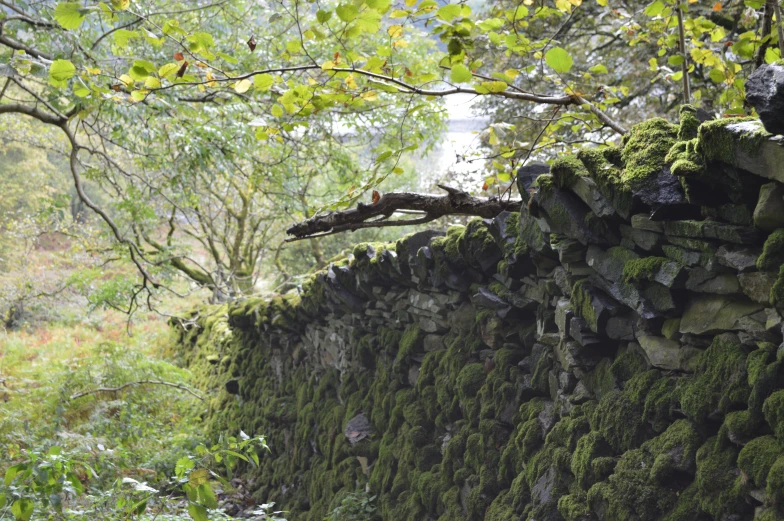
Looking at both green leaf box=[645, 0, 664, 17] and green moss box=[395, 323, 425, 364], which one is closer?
green leaf box=[645, 0, 664, 17]

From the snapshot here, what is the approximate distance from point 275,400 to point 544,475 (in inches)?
186

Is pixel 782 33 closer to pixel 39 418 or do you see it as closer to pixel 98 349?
pixel 39 418

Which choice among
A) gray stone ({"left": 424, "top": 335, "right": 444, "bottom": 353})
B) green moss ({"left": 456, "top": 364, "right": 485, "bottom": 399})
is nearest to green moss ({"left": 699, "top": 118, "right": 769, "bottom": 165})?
green moss ({"left": 456, "top": 364, "right": 485, "bottom": 399})

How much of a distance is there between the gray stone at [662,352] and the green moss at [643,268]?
24 cm

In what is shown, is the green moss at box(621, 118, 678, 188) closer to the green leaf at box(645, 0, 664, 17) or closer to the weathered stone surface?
the weathered stone surface

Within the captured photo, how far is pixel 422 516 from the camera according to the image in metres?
4.30

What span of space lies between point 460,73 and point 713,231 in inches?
49.2

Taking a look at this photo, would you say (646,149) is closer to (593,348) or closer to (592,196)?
(592,196)

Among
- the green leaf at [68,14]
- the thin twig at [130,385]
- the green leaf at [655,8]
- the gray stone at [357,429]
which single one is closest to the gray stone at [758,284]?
the green leaf at [655,8]

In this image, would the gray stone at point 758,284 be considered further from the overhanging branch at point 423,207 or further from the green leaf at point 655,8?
the overhanging branch at point 423,207

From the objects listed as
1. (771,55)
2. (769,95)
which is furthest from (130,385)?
(769,95)

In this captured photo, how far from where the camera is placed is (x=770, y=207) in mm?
2117

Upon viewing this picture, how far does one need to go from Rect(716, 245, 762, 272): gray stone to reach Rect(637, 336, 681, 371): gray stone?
1.36 ft

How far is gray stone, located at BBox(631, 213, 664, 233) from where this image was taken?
8.66 ft
